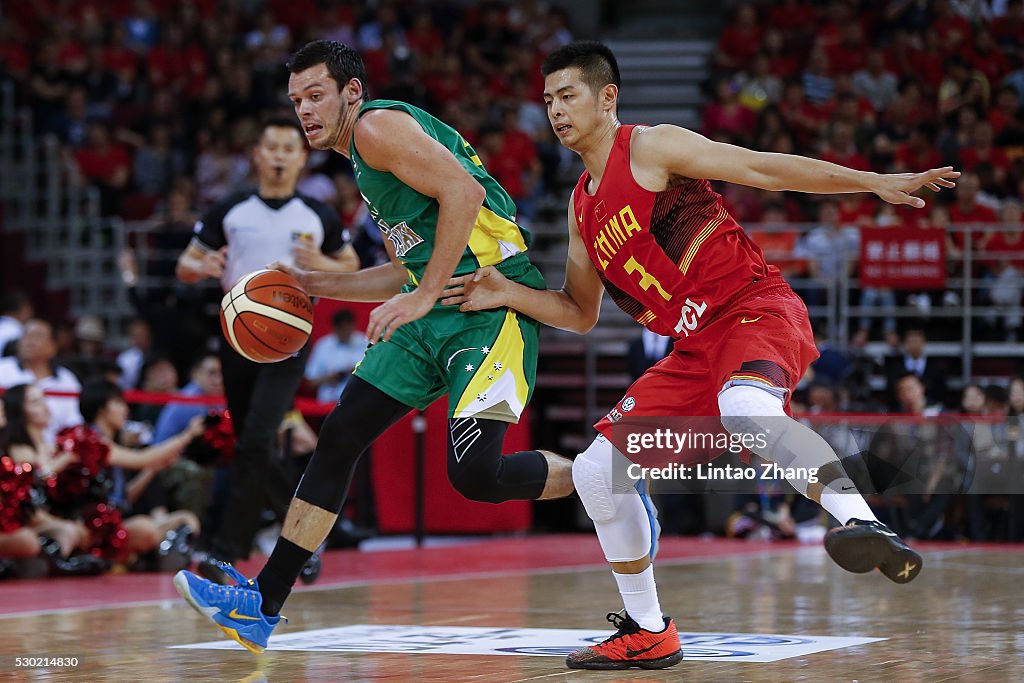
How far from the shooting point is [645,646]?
187 inches

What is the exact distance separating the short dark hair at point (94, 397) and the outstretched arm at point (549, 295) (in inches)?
216

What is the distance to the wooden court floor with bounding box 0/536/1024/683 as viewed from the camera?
185 inches

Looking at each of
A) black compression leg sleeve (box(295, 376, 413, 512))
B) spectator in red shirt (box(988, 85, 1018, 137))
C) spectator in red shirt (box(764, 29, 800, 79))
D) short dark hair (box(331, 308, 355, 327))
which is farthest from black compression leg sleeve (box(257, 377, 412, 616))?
spectator in red shirt (box(764, 29, 800, 79))

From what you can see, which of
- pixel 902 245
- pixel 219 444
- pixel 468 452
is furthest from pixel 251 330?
pixel 902 245

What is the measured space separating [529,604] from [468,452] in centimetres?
237

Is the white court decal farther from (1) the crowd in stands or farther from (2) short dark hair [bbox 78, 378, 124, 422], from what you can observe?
(1) the crowd in stands

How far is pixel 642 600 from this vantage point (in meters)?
4.82

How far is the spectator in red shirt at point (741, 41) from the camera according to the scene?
17.3 metres

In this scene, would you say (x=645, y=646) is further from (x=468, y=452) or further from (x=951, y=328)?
(x=951, y=328)

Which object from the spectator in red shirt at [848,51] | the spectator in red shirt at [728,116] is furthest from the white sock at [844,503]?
the spectator in red shirt at [848,51]

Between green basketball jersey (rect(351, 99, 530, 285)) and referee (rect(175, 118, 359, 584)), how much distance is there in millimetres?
2052

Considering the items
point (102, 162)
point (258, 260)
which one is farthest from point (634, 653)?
point (102, 162)

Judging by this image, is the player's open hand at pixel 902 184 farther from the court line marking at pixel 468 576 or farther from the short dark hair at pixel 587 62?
the court line marking at pixel 468 576

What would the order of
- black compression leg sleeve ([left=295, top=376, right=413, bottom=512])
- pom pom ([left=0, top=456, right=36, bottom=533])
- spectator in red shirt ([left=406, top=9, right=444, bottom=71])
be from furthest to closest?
spectator in red shirt ([left=406, top=9, right=444, bottom=71])
pom pom ([left=0, top=456, right=36, bottom=533])
black compression leg sleeve ([left=295, top=376, right=413, bottom=512])
